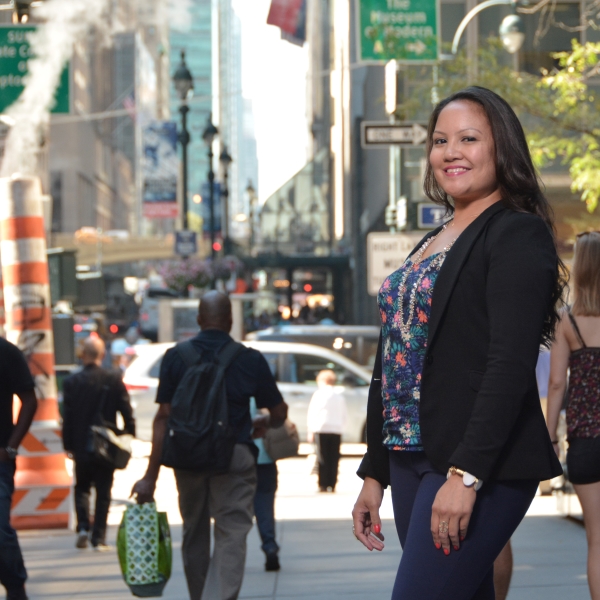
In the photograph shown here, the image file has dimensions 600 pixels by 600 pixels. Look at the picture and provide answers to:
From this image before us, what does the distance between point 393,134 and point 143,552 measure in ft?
29.0

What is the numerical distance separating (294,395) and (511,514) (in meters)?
14.9

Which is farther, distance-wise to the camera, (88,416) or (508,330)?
(88,416)

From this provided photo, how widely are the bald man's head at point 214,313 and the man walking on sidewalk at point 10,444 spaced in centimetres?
101

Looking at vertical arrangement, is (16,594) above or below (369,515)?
below

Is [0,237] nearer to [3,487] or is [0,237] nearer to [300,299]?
[3,487]

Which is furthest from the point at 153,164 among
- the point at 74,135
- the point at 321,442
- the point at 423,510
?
the point at 74,135

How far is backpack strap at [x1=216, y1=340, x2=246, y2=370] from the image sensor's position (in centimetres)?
606

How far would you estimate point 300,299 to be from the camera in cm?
8669

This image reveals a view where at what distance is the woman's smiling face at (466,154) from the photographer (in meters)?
2.99

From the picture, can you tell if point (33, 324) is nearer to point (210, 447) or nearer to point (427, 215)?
point (210, 447)

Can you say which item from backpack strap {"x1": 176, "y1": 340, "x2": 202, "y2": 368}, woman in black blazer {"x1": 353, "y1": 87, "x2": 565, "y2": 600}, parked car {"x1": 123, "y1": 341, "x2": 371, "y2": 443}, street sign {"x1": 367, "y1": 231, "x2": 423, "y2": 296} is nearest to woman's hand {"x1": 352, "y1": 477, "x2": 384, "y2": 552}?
woman in black blazer {"x1": 353, "y1": 87, "x2": 565, "y2": 600}

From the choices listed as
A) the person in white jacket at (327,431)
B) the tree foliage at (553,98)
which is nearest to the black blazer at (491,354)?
the person in white jacket at (327,431)

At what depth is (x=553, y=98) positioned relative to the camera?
1655cm

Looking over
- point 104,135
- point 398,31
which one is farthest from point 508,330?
point 104,135
